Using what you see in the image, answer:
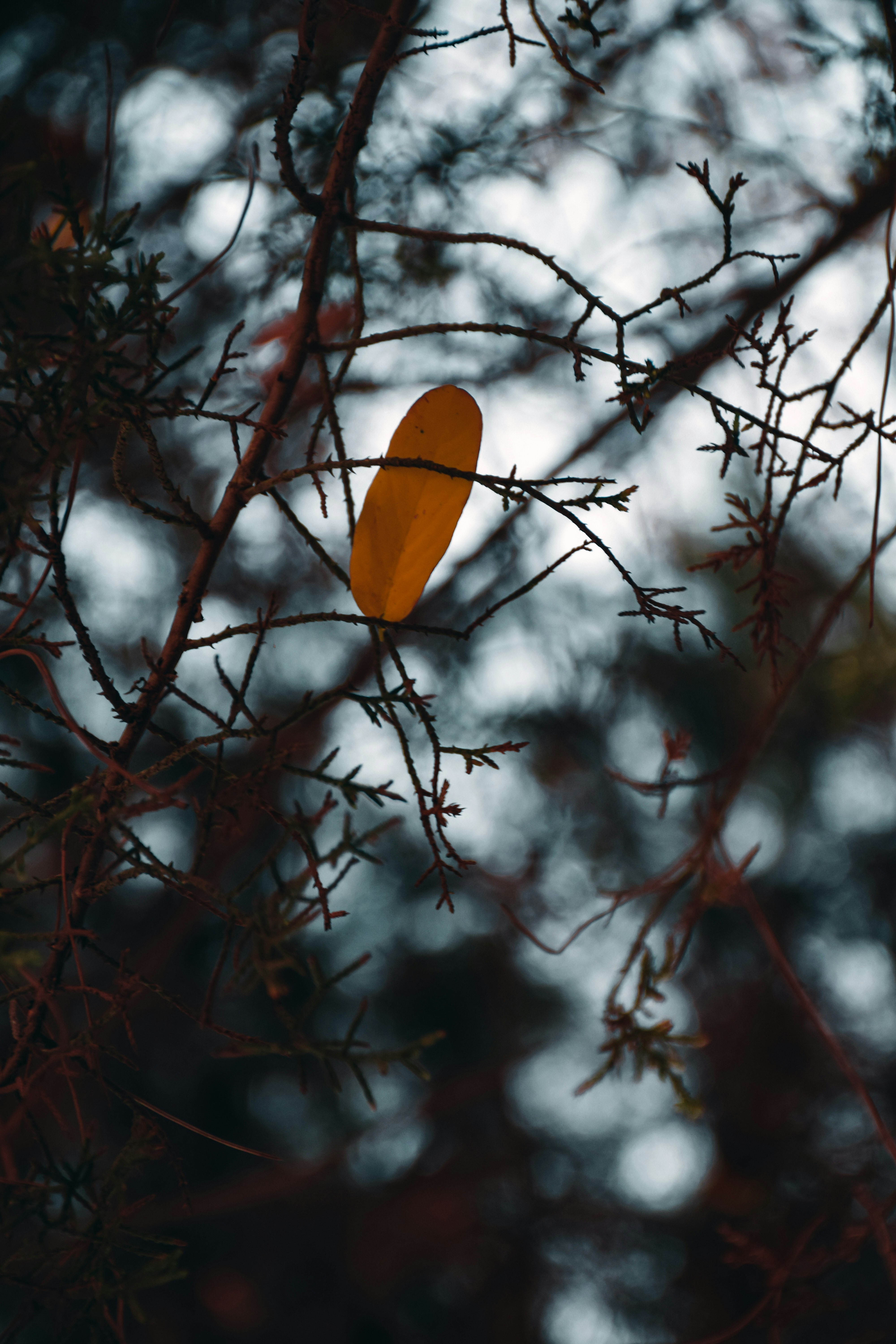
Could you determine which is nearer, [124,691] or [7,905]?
[7,905]

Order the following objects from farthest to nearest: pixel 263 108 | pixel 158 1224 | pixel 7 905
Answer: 1. pixel 158 1224
2. pixel 263 108
3. pixel 7 905

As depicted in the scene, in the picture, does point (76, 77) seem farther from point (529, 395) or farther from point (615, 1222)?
point (615, 1222)

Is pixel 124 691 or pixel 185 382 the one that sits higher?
pixel 185 382

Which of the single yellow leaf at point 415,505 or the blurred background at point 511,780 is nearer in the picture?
the single yellow leaf at point 415,505

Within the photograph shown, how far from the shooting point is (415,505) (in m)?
0.29

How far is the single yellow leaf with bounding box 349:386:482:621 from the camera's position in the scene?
29 centimetres

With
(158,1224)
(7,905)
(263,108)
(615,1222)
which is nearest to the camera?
(7,905)

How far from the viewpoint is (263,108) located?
0.80 meters

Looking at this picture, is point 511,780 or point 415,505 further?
point 511,780

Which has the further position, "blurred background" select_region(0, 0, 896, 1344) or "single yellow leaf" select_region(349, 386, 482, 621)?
"blurred background" select_region(0, 0, 896, 1344)

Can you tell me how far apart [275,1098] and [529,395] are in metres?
1.03

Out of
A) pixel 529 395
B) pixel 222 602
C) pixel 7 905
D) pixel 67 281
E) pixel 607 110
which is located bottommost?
pixel 7 905

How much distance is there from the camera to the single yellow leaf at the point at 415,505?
0.29 m

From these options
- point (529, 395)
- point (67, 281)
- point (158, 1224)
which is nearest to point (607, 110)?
point (529, 395)
